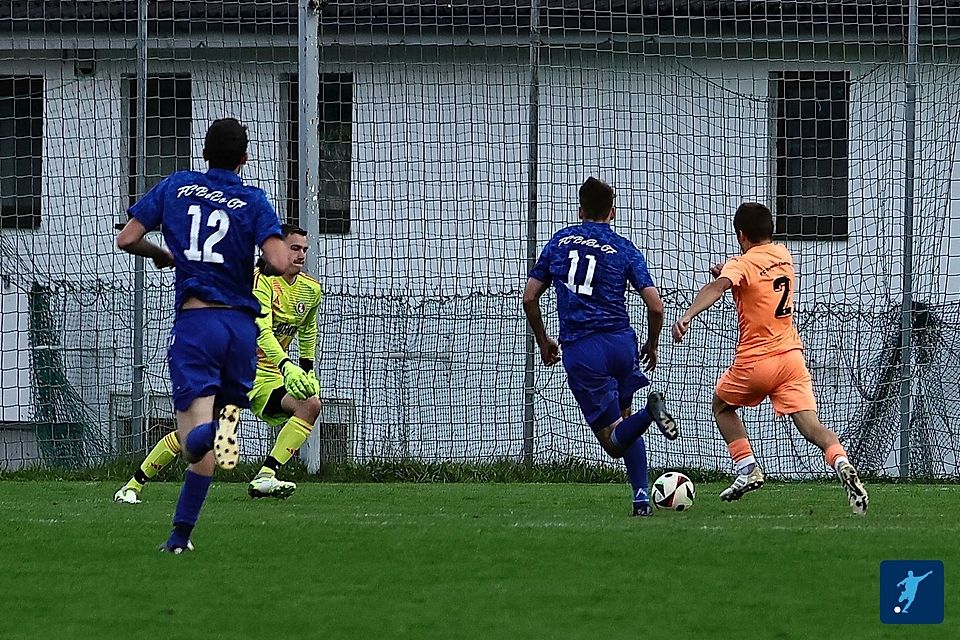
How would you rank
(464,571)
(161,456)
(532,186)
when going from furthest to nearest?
(532,186), (161,456), (464,571)

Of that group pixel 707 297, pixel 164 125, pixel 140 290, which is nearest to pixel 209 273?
pixel 707 297


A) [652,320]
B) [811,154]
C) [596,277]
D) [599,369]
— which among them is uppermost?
[811,154]

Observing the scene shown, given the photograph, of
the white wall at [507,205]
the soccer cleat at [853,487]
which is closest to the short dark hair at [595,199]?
the soccer cleat at [853,487]

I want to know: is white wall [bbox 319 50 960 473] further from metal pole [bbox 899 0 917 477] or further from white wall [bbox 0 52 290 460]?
white wall [bbox 0 52 290 460]

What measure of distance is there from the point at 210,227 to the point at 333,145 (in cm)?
748

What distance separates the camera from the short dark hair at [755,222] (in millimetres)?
9656

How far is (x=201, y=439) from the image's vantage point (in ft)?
23.1

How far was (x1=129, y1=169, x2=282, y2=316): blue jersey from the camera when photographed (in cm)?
726

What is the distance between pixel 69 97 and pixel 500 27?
14.1 ft

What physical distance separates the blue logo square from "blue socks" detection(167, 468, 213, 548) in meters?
3.00

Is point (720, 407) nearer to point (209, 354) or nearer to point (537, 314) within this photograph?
point (537, 314)

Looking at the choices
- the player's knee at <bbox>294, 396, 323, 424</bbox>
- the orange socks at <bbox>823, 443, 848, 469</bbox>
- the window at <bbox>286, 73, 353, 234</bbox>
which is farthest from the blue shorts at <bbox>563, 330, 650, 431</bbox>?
the window at <bbox>286, 73, 353, 234</bbox>

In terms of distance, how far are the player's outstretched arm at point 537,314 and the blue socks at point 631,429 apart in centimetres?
79

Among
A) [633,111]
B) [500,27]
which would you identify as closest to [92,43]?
[500,27]
